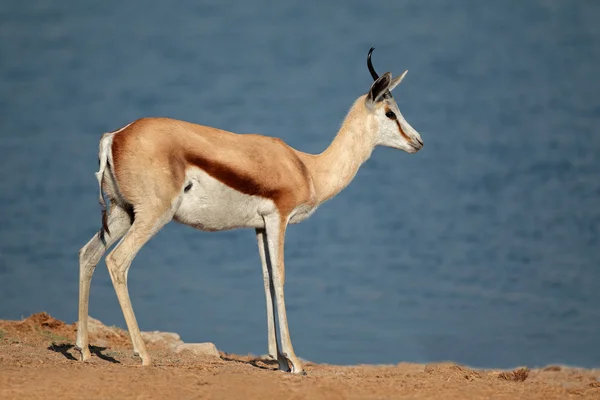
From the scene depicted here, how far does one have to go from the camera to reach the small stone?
16653 millimetres

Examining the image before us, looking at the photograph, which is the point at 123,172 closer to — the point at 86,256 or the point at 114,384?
the point at 86,256

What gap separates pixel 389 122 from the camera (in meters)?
16.0

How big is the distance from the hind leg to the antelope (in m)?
0.02

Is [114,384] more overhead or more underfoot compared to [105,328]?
more underfoot

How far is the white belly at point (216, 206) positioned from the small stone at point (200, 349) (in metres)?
3.77

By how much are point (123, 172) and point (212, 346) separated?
5.68 meters

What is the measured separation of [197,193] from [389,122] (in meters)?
4.62

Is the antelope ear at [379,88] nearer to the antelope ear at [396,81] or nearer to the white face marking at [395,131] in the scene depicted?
the antelope ear at [396,81]

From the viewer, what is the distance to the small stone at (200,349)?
16.7m

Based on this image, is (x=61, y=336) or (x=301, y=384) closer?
(x=301, y=384)

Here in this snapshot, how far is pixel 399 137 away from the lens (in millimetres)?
16125

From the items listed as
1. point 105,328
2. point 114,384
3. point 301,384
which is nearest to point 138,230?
point 114,384

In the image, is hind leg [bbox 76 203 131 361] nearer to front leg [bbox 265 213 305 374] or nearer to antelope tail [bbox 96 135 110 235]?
antelope tail [bbox 96 135 110 235]

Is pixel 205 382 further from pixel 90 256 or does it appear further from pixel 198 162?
pixel 198 162
